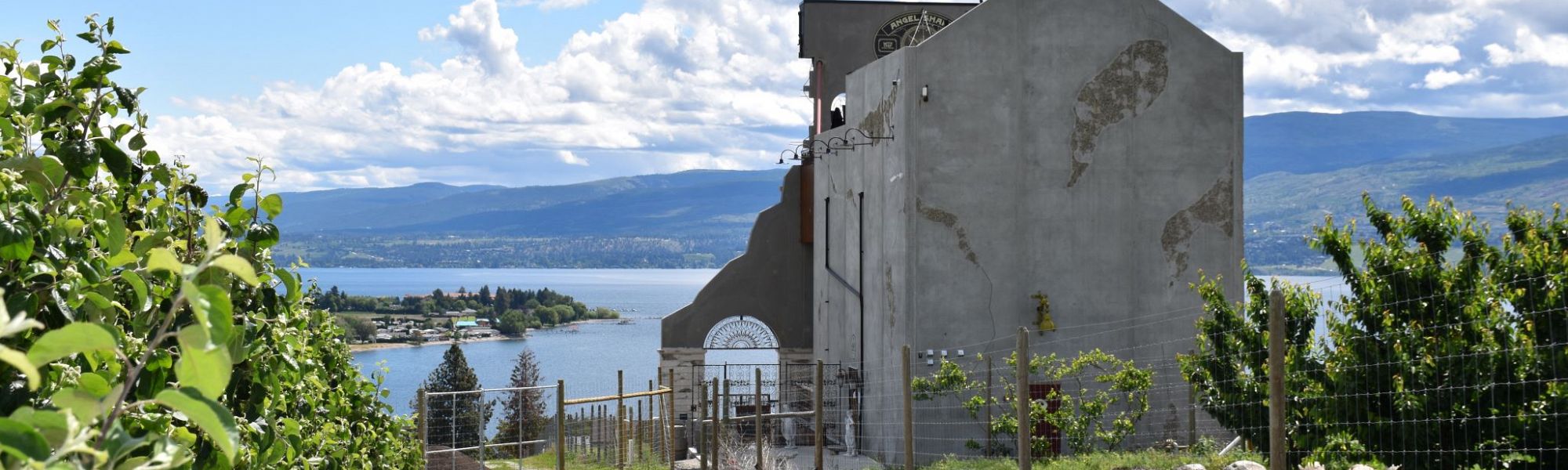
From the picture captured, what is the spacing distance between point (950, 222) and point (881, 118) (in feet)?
9.18

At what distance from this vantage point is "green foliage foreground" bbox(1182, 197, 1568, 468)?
36.6 ft

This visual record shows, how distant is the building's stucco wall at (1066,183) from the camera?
949 inches

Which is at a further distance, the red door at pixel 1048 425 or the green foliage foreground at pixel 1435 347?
the red door at pixel 1048 425

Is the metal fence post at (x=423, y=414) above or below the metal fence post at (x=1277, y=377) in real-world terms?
below

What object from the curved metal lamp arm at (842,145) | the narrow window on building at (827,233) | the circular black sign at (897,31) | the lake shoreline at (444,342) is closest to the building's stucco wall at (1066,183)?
the curved metal lamp arm at (842,145)

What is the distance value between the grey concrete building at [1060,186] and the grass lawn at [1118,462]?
543 cm

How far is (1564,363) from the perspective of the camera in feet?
36.3

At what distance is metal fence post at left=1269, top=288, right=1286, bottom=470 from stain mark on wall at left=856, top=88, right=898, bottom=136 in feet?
48.5

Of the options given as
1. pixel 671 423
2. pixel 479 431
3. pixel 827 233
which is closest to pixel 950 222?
pixel 671 423

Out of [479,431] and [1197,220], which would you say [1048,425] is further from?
→ [479,431]

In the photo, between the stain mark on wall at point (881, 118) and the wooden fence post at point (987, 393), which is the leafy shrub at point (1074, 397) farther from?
the stain mark on wall at point (881, 118)

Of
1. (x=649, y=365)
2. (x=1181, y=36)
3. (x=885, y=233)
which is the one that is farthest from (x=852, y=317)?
(x=649, y=365)

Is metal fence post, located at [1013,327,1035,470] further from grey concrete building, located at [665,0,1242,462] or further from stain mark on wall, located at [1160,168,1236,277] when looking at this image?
stain mark on wall, located at [1160,168,1236,277]

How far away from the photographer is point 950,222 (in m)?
24.2
